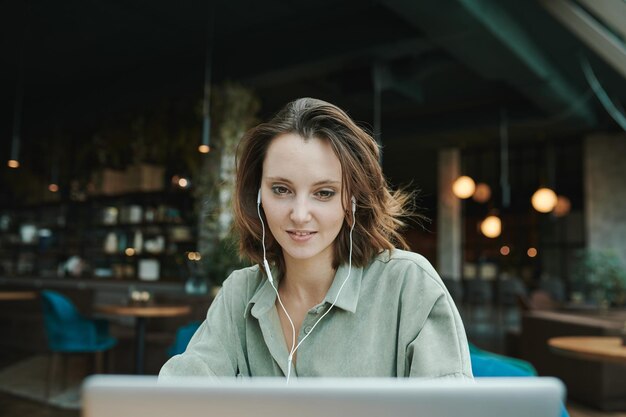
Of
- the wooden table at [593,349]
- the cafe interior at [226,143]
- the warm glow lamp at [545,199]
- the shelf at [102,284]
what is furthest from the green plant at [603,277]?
the shelf at [102,284]

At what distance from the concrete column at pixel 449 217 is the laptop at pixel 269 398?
12.8 meters

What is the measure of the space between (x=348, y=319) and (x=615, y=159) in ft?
37.1

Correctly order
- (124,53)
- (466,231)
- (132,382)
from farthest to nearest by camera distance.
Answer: (466,231) < (124,53) < (132,382)

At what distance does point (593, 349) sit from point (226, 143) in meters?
4.94

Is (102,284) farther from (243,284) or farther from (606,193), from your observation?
(606,193)

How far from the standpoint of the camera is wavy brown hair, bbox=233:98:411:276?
3.98 ft

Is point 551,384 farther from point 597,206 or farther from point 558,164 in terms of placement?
point 558,164

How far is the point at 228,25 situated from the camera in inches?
271

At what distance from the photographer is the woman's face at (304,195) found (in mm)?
1155

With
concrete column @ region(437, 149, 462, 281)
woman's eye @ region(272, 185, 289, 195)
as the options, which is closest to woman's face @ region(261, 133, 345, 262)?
woman's eye @ region(272, 185, 289, 195)

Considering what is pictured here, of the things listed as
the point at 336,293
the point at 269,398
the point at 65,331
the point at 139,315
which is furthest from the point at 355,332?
the point at 65,331

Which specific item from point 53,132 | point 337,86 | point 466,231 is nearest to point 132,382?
point 337,86

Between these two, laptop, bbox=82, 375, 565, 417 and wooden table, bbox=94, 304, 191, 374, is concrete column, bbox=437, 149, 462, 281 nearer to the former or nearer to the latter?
wooden table, bbox=94, 304, 191, 374

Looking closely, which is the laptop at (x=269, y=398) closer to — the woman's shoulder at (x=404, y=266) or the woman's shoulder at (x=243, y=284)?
the woman's shoulder at (x=404, y=266)
